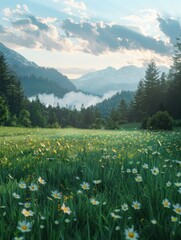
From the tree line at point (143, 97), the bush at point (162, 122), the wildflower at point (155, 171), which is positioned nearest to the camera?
the wildflower at point (155, 171)

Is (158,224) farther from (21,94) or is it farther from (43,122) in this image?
(43,122)

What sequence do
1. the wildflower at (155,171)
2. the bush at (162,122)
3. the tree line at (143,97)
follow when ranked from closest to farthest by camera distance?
the wildflower at (155,171)
the bush at (162,122)
the tree line at (143,97)

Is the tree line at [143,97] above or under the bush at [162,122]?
above

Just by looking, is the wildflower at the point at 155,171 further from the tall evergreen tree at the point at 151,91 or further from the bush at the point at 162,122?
the tall evergreen tree at the point at 151,91

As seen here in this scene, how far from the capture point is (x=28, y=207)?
9.60ft

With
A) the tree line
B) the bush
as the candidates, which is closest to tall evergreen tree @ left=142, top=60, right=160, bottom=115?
the tree line

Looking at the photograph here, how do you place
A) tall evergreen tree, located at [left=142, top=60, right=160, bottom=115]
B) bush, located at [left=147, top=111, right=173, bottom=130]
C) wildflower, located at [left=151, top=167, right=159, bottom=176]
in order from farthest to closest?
1. tall evergreen tree, located at [left=142, top=60, right=160, bottom=115]
2. bush, located at [left=147, top=111, right=173, bottom=130]
3. wildflower, located at [left=151, top=167, right=159, bottom=176]

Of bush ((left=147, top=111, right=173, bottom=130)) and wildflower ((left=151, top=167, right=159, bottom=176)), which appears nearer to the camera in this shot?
wildflower ((left=151, top=167, right=159, bottom=176))

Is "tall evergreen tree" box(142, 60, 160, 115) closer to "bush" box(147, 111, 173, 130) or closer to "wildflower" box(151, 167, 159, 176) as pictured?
"bush" box(147, 111, 173, 130)

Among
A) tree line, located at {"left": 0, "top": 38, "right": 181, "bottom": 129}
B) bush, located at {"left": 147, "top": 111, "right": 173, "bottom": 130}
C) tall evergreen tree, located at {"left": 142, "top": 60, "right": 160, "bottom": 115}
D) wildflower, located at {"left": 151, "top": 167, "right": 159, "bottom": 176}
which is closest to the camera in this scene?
wildflower, located at {"left": 151, "top": 167, "right": 159, "bottom": 176}

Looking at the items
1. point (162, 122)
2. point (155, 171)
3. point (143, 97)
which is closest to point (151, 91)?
point (143, 97)

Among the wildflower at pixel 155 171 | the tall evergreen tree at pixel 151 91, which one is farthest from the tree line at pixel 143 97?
the wildflower at pixel 155 171

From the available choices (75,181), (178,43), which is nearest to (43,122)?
(178,43)

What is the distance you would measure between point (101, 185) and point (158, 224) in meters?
1.70
